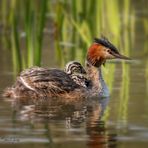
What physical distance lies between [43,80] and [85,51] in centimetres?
322

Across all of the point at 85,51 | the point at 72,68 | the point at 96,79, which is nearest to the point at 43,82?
the point at 72,68

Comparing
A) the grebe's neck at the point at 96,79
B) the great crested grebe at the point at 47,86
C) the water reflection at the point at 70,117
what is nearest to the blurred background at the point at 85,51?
the water reflection at the point at 70,117

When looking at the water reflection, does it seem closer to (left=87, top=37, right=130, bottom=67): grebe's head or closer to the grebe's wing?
the grebe's wing

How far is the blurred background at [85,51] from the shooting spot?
9445mm

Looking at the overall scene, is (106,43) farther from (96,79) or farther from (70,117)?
(70,117)

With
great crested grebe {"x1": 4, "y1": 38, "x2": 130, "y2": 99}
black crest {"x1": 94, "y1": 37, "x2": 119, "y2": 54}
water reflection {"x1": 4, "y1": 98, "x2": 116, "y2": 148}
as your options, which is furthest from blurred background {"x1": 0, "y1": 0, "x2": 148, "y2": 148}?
black crest {"x1": 94, "y1": 37, "x2": 119, "y2": 54}

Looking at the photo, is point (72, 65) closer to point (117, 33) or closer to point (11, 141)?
point (117, 33)

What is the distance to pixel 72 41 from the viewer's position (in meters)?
16.2

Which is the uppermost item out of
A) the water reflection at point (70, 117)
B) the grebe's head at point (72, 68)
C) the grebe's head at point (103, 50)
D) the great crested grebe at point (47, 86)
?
the grebe's head at point (103, 50)

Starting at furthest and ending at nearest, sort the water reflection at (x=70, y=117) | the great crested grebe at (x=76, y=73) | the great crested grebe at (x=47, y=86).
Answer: the great crested grebe at (x=76, y=73) → the great crested grebe at (x=47, y=86) → the water reflection at (x=70, y=117)

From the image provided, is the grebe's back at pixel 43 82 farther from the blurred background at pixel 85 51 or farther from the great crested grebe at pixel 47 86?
the blurred background at pixel 85 51

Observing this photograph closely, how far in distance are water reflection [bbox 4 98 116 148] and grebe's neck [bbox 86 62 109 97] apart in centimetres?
14

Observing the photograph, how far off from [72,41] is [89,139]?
24.9ft

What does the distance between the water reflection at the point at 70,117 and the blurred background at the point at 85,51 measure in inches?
2.0
